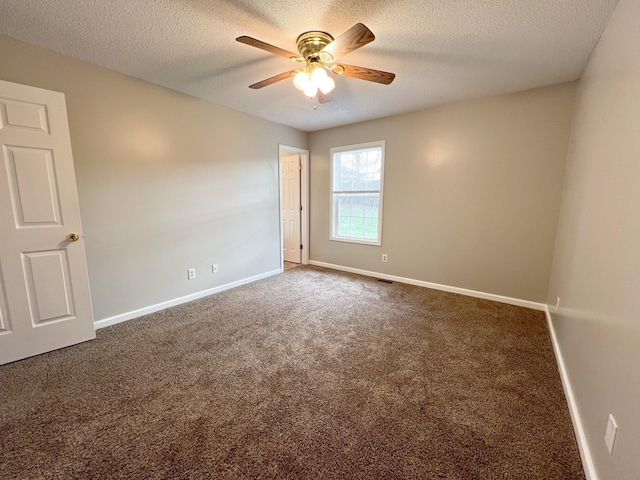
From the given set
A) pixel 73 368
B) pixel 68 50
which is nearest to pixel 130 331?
pixel 73 368

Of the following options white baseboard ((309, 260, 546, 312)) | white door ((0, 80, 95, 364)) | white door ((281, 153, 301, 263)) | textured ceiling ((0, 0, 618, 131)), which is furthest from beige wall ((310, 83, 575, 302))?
white door ((0, 80, 95, 364))

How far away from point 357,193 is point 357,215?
1.17 ft

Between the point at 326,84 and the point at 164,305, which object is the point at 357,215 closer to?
the point at 326,84

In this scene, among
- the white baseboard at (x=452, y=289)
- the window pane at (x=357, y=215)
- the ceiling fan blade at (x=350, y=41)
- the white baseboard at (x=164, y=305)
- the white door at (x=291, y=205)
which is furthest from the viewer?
the white door at (x=291, y=205)

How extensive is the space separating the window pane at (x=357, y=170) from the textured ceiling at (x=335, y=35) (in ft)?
4.16

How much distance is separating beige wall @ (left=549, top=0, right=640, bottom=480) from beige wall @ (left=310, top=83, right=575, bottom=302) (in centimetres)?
79

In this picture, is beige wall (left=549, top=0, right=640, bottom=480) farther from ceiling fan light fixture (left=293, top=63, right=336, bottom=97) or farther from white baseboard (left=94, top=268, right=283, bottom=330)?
white baseboard (left=94, top=268, right=283, bottom=330)

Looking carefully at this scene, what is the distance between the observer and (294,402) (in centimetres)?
164

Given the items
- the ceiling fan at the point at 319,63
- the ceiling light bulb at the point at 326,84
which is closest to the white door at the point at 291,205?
the ceiling fan at the point at 319,63

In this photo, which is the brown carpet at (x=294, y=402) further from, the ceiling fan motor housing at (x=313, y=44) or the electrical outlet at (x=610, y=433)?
the ceiling fan motor housing at (x=313, y=44)

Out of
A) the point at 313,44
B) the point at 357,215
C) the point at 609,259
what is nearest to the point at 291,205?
the point at 357,215

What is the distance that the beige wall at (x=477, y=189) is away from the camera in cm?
283

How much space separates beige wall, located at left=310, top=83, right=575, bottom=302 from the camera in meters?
2.83

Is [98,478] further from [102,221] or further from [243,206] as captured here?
[243,206]
